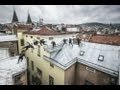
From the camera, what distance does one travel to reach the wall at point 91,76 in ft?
9.74

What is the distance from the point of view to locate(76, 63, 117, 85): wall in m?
2.97

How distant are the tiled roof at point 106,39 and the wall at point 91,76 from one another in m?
0.74

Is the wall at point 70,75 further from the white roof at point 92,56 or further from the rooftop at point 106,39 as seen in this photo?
the rooftop at point 106,39

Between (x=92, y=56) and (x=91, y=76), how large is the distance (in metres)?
0.45

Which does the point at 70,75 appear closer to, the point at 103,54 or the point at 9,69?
the point at 103,54

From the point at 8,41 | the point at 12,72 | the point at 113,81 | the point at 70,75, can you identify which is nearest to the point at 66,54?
the point at 70,75

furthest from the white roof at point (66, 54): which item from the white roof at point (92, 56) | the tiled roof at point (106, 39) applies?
the tiled roof at point (106, 39)

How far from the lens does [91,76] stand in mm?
3162

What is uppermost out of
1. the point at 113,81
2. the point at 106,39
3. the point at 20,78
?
the point at 106,39

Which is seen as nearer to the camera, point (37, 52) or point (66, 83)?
point (66, 83)

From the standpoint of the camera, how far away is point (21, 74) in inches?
139
